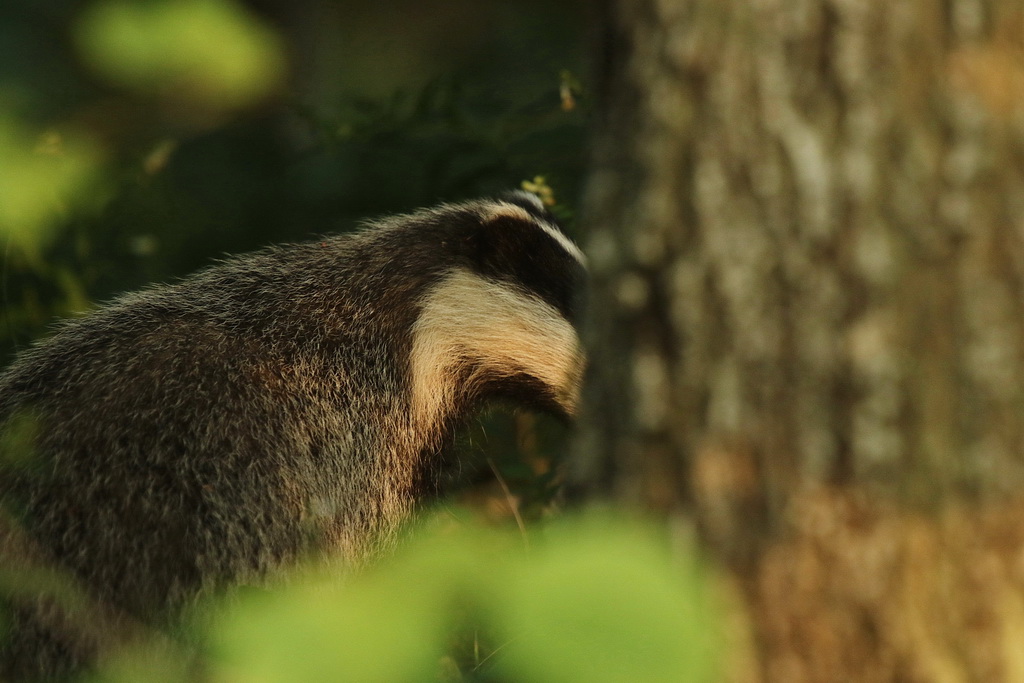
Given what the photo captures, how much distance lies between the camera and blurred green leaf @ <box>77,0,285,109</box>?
5.29 feet

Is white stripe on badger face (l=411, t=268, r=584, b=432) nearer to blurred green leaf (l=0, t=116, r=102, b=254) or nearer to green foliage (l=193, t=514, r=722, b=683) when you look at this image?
blurred green leaf (l=0, t=116, r=102, b=254)

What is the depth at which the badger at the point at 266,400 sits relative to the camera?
3139mm

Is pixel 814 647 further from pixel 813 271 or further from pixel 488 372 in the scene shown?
pixel 488 372

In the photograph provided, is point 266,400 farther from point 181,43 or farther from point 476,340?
point 181,43

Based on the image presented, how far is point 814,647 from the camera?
174cm

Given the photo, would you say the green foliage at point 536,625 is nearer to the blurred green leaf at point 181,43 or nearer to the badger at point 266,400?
the blurred green leaf at point 181,43

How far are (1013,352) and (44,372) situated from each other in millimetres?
3067

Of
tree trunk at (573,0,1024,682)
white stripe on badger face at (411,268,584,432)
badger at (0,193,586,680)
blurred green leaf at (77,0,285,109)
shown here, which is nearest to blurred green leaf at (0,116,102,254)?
blurred green leaf at (77,0,285,109)

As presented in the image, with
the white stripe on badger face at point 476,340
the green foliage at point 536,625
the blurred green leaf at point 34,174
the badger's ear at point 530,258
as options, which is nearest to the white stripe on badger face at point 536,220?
the badger's ear at point 530,258

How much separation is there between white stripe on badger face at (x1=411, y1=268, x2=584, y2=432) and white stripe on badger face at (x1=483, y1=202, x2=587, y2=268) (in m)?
0.23

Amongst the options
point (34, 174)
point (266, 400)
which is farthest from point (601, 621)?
point (266, 400)

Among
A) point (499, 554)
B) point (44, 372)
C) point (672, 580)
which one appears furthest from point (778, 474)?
point (44, 372)

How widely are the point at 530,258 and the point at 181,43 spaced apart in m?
2.48

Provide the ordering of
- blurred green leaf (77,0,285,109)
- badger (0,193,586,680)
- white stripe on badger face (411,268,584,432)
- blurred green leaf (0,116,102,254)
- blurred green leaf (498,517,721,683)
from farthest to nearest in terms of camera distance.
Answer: white stripe on badger face (411,268,584,432) → badger (0,193,586,680) → blurred green leaf (0,116,102,254) → blurred green leaf (77,0,285,109) → blurred green leaf (498,517,721,683)
